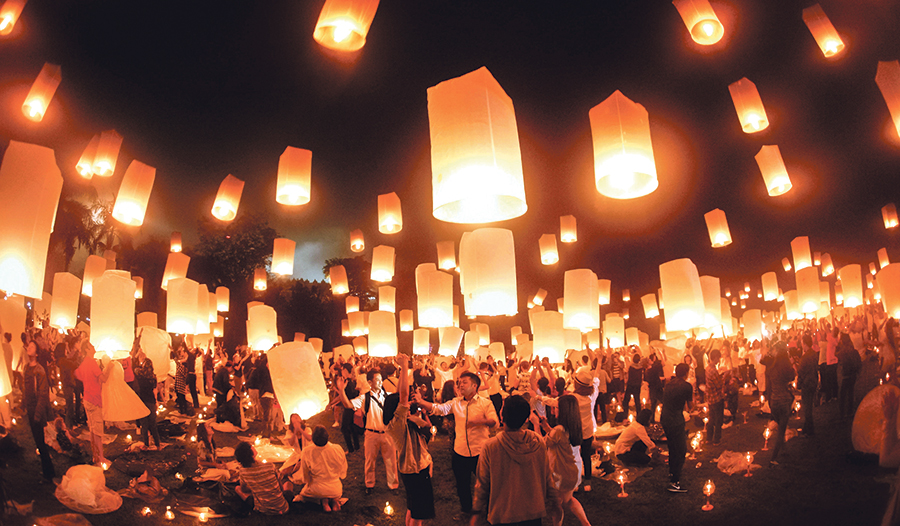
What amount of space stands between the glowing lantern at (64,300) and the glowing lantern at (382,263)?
5.14 metres

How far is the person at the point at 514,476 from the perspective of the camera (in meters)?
3.13

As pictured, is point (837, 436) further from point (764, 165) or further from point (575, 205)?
point (575, 205)

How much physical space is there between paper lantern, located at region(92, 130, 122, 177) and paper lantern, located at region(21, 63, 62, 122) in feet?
2.66

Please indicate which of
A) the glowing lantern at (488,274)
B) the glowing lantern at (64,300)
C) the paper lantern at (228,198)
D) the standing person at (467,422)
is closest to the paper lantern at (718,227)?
the glowing lantern at (488,274)

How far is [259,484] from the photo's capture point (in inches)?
228

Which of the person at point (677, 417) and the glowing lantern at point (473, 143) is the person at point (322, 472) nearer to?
the person at point (677, 417)

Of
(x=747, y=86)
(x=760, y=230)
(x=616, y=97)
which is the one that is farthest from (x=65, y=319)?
(x=760, y=230)

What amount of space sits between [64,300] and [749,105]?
1071 centimetres

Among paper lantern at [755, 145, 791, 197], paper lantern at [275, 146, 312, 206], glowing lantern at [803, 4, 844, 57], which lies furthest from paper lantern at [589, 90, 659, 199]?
paper lantern at [755, 145, 791, 197]

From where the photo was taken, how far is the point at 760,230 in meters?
14.6

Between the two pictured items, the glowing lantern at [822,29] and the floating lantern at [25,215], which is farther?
the glowing lantern at [822,29]

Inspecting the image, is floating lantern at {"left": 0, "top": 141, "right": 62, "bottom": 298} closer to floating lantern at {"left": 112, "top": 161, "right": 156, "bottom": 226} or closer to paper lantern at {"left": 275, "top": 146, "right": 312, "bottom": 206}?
paper lantern at {"left": 275, "top": 146, "right": 312, "bottom": 206}

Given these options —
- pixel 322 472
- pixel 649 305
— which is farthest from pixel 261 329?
pixel 649 305

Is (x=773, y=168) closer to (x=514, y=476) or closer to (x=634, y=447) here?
(x=634, y=447)
